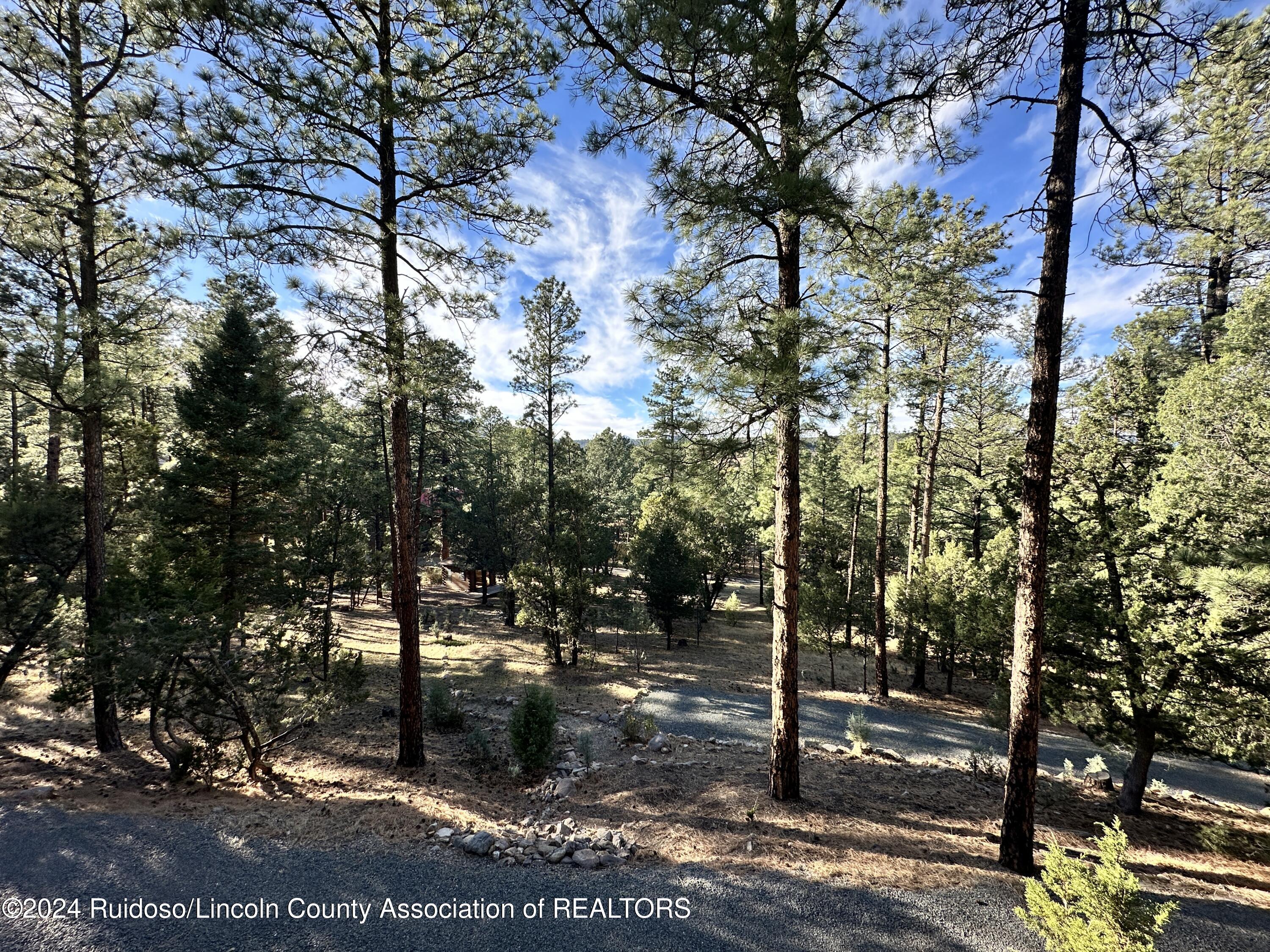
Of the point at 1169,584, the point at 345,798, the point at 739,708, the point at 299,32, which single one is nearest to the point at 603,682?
the point at 739,708

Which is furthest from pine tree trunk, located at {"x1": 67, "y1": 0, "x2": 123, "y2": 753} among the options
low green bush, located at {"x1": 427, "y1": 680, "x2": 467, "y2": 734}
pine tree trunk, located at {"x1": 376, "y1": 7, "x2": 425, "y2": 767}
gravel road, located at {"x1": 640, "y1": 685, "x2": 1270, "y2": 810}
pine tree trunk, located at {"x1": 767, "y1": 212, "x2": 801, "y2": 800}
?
gravel road, located at {"x1": 640, "y1": 685, "x2": 1270, "y2": 810}

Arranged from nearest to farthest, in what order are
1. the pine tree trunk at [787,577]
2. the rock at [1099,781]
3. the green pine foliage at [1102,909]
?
1. the green pine foliage at [1102,909]
2. the pine tree trunk at [787,577]
3. the rock at [1099,781]

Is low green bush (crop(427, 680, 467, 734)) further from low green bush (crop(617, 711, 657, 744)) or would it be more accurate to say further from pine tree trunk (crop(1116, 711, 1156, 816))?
pine tree trunk (crop(1116, 711, 1156, 816))

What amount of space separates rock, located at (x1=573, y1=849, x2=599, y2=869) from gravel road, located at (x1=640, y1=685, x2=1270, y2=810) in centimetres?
577

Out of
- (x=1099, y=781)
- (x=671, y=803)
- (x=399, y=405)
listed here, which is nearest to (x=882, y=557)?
(x=1099, y=781)

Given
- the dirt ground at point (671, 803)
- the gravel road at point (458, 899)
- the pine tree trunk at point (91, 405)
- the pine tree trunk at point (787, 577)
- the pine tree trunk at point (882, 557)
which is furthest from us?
the pine tree trunk at point (882, 557)

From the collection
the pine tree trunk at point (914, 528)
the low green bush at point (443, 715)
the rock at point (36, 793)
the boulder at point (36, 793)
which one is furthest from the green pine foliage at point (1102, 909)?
the boulder at point (36, 793)

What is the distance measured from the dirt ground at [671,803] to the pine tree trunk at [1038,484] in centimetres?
81

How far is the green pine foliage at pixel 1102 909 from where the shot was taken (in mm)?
2857

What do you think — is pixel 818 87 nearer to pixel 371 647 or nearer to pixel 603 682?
pixel 603 682

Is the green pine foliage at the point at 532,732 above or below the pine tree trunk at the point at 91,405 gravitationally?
below

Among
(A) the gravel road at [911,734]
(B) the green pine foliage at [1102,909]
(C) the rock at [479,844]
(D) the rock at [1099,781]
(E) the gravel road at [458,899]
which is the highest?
(B) the green pine foliage at [1102,909]

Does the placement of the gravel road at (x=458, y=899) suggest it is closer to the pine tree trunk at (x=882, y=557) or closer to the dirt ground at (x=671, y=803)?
the dirt ground at (x=671, y=803)

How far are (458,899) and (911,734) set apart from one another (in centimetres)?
1143
